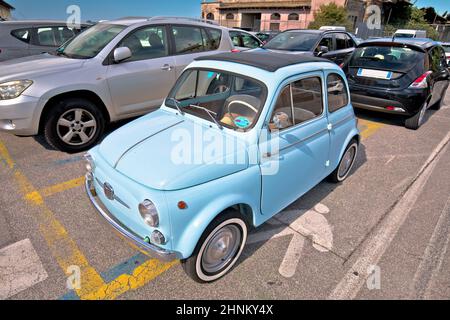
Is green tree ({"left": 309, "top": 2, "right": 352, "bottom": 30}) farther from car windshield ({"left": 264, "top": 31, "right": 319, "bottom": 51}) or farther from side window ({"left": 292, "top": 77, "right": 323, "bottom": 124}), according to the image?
side window ({"left": 292, "top": 77, "right": 323, "bottom": 124})

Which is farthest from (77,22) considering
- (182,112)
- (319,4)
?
(319,4)

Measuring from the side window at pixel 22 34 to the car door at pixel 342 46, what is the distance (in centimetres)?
794

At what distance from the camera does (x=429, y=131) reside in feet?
19.6

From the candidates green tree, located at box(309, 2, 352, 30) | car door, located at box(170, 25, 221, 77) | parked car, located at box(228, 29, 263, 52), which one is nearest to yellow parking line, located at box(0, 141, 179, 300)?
car door, located at box(170, 25, 221, 77)

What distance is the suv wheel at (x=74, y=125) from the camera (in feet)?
12.8

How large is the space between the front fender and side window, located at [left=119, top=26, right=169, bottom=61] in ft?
10.9

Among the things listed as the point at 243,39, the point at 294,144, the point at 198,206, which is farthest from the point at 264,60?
the point at 243,39

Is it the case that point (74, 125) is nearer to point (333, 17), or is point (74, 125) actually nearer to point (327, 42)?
point (327, 42)

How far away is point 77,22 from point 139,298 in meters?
8.18

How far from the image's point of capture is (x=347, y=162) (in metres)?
3.87

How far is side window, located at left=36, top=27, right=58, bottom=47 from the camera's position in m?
6.82

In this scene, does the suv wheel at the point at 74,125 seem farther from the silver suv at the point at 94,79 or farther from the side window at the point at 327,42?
the side window at the point at 327,42

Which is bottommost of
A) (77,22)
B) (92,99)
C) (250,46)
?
(92,99)
